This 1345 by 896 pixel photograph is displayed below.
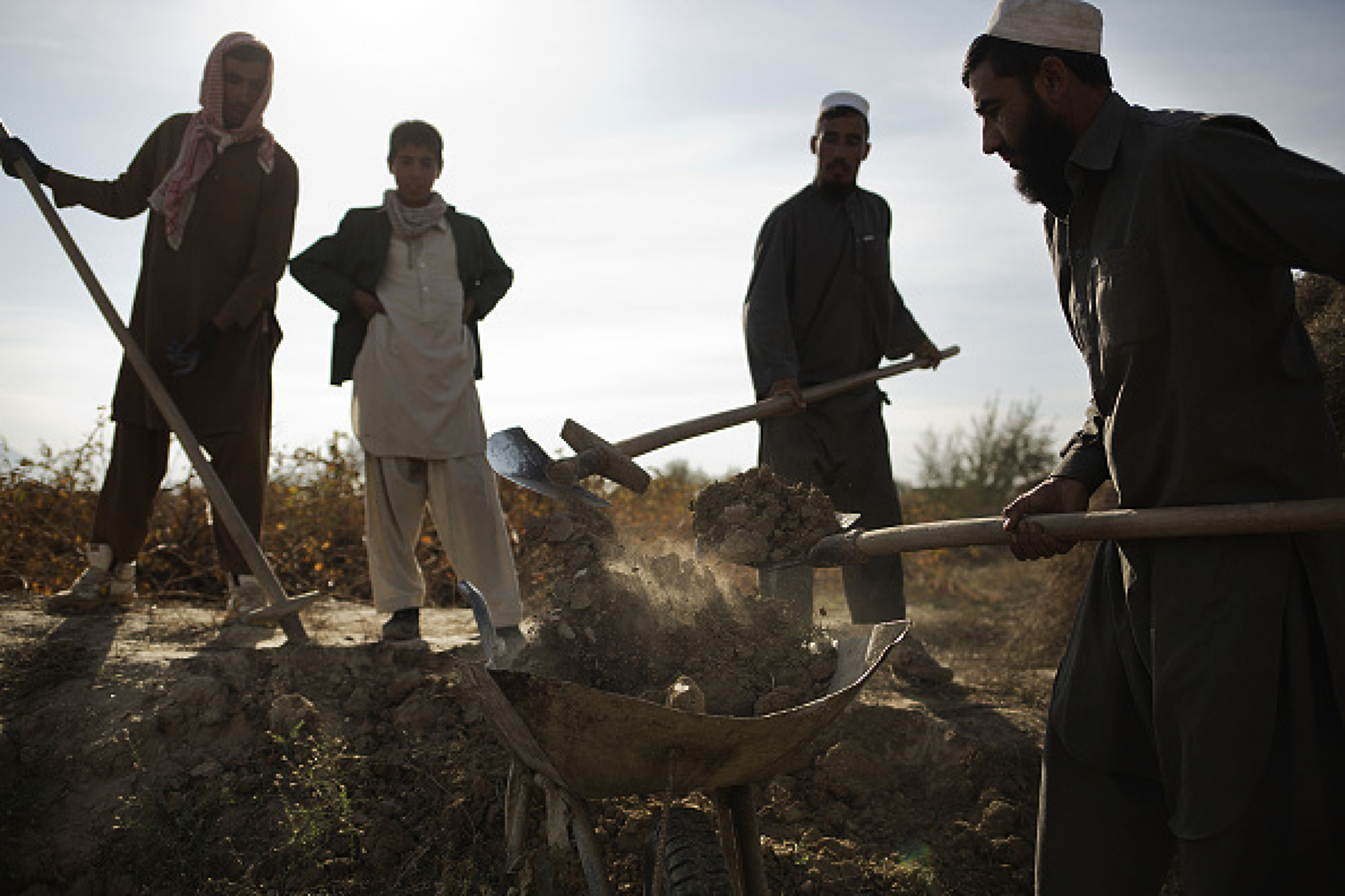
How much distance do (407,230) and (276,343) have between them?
802 millimetres

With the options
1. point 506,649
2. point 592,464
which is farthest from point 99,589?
point 506,649

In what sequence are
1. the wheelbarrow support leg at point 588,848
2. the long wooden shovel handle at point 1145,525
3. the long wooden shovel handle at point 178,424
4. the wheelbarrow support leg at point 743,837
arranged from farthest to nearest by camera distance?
the long wooden shovel handle at point 178,424 < the wheelbarrow support leg at point 743,837 < the wheelbarrow support leg at point 588,848 < the long wooden shovel handle at point 1145,525

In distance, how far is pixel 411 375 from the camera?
451 cm

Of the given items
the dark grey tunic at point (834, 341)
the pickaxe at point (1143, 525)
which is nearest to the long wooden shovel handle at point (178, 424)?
the dark grey tunic at point (834, 341)

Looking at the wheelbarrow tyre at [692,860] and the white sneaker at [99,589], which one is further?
the white sneaker at [99,589]

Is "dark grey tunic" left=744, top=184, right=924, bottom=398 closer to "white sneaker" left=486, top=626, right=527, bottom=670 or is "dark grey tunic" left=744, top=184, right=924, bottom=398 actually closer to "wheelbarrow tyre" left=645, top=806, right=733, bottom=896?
"white sneaker" left=486, top=626, right=527, bottom=670

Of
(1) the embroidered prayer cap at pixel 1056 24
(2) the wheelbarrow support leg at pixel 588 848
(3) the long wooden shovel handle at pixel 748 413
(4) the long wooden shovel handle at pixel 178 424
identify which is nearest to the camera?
(1) the embroidered prayer cap at pixel 1056 24

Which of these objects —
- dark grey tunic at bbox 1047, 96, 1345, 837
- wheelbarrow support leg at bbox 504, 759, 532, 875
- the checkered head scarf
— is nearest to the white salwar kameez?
the checkered head scarf

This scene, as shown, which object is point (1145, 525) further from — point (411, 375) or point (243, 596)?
point (243, 596)

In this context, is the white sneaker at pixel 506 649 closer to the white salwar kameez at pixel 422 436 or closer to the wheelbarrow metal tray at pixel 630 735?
the wheelbarrow metal tray at pixel 630 735

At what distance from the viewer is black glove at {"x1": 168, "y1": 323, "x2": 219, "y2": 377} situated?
4391 mm

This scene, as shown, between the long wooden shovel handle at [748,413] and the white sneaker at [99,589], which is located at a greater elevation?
the long wooden shovel handle at [748,413]

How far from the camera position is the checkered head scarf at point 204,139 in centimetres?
448

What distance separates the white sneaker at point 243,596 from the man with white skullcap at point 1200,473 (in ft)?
11.2
